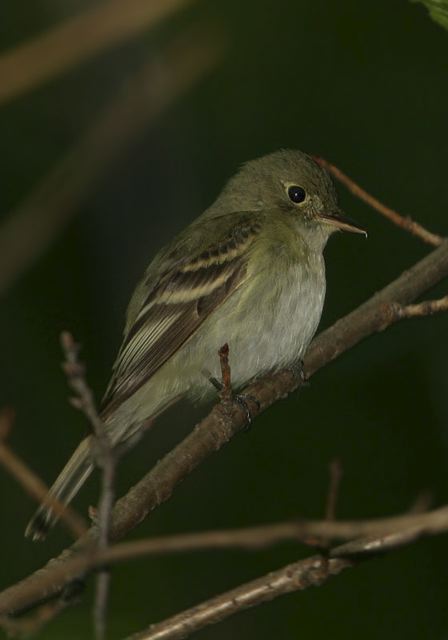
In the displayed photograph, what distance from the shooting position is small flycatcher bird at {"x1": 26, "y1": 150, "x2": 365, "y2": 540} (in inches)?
217

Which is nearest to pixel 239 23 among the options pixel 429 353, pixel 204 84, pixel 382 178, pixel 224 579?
pixel 204 84

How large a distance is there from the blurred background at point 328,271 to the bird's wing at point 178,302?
0.80m

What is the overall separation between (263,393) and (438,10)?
2.46m

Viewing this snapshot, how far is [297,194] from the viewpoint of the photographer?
632 centimetres

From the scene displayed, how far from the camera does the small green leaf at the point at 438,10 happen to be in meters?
3.32

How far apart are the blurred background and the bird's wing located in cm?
80

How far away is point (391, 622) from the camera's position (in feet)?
19.3

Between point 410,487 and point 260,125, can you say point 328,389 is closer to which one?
point 410,487

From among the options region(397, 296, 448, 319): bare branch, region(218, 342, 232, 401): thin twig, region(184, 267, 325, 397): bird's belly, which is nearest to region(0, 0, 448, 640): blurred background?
region(184, 267, 325, 397): bird's belly

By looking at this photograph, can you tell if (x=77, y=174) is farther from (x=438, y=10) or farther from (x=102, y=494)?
(x=438, y=10)

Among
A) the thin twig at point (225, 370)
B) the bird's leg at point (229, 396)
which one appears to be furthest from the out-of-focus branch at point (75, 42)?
the bird's leg at point (229, 396)

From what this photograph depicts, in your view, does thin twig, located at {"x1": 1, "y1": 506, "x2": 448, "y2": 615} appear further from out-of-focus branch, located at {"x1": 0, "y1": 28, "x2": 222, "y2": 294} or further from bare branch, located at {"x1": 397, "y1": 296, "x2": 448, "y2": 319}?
bare branch, located at {"x1": 397, "y1": 296, "x2": 448, "y2": 319}

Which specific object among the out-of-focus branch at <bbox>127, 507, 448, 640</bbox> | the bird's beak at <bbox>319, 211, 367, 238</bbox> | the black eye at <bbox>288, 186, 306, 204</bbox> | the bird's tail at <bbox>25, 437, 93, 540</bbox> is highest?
the black eye at <bbox>288, 186, 306, 204</bbox>

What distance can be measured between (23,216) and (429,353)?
18.4ft
